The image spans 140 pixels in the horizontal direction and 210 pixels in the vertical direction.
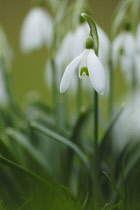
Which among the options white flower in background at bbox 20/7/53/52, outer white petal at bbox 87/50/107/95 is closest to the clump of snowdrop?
white flower in background at bbox 20/7/53/52

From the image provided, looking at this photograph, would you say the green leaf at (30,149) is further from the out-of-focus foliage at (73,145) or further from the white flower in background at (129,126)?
the white flower in background at (129,126)

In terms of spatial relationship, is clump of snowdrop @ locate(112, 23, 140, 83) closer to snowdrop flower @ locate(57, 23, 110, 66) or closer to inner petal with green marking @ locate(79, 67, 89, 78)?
snowdrop flower @ locate(57, 23, 110, 66)

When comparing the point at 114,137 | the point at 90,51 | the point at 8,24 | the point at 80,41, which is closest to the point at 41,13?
the point at 80,41

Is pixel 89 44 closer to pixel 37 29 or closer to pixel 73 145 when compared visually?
pixel 73 145

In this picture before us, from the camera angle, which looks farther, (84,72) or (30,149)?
(30,149)

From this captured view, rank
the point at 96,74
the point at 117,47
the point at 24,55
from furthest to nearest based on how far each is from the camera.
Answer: the point at 24,55 → the point at 117,47 → the point at 96,74

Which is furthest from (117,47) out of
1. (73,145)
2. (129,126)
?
(73,145)
